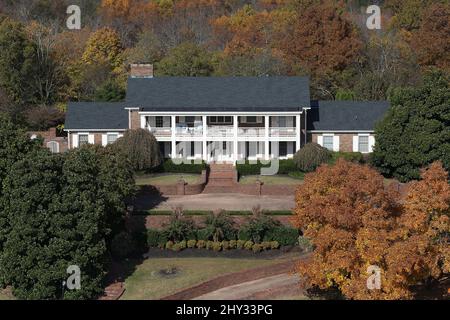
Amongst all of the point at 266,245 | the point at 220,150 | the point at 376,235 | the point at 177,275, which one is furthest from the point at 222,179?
the point at 376,235

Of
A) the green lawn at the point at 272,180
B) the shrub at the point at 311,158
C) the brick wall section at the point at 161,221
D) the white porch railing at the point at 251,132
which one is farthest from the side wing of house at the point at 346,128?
the brick wall section at the point at 161,221

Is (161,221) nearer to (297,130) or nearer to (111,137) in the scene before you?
(111,137)

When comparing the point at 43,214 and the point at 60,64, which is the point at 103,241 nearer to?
the point at 43,214

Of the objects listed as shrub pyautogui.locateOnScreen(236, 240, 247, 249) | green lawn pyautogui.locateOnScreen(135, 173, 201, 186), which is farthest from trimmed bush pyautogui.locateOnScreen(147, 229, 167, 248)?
green lawn pyautogui.locateOnScreen(135, 173, 201, 186)

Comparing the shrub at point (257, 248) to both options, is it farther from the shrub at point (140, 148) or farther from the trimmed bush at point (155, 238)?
the shrub at point (140, 148)

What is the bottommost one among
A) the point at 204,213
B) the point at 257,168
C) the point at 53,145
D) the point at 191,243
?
the point at 191,243

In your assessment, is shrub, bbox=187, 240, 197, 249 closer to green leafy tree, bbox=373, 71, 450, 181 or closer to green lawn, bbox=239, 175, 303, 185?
green lawn, bbox=239, 175, 303, 185

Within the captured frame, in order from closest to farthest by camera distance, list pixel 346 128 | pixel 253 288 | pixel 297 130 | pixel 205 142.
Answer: pixel 253 288 < pixel 297 130 < pixel 205 142 < pixel 346 128
